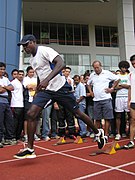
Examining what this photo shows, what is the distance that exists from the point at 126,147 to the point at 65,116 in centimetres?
232

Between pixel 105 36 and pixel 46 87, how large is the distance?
25031 mm

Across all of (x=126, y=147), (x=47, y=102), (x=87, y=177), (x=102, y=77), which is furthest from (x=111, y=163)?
(x=102, y=77)

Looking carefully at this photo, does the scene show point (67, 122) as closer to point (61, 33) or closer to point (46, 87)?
point (46, 87)

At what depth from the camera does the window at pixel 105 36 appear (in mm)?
27625

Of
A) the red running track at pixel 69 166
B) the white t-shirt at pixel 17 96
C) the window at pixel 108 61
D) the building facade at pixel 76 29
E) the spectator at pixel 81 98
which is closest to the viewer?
the red running track at pixel 69 166

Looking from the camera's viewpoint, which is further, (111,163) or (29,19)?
(29,19)

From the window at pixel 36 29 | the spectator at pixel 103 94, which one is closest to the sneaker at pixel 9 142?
the spectator at pixel 103 94

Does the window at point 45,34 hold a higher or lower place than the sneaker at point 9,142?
higher

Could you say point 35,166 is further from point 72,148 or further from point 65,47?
point 65,47

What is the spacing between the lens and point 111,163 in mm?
3752

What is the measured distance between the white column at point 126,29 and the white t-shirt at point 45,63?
1305 centimetres

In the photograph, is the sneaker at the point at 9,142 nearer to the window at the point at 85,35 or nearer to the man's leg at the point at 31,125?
the man's leg at the point at 31,125

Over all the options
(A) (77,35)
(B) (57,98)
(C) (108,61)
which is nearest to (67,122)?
(B) (57,98)

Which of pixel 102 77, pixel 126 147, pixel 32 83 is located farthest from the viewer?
pixel 32 83
